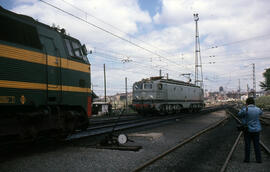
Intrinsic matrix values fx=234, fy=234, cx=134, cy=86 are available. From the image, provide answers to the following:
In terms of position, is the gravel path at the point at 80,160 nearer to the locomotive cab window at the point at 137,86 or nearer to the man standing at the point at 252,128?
the man standing at the point at 252,128

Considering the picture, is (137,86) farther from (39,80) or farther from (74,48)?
(39,80)

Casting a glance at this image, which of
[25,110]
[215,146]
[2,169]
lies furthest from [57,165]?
[215,146]

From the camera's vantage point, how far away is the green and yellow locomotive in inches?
250

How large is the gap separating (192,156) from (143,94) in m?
16.2

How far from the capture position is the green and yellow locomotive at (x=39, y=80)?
20.8ft

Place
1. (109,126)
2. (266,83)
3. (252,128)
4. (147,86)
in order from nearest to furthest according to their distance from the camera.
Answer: (252,128) < (109,126) < (147,86) < (266,83)

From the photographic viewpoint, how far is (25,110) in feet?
22.8

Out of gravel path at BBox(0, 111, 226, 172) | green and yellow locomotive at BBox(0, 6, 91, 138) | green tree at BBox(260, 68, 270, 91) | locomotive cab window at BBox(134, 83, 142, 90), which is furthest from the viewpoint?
green tree at BBox(260, 68, 270, 91)

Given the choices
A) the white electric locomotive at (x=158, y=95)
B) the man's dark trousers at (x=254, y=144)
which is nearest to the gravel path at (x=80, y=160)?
the man's dark trousers at (x=254, y=144)

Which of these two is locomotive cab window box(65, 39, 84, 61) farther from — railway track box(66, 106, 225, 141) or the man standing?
the man standing

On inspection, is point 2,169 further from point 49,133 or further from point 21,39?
point 21,39

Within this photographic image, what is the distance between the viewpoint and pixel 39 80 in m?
7.20

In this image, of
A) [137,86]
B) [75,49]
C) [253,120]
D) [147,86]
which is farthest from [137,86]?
[253,120]

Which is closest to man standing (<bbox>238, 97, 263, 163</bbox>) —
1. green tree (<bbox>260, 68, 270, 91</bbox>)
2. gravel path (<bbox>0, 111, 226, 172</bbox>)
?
gravel path (<bbox>0, 111, 226, 172</bbox>)
